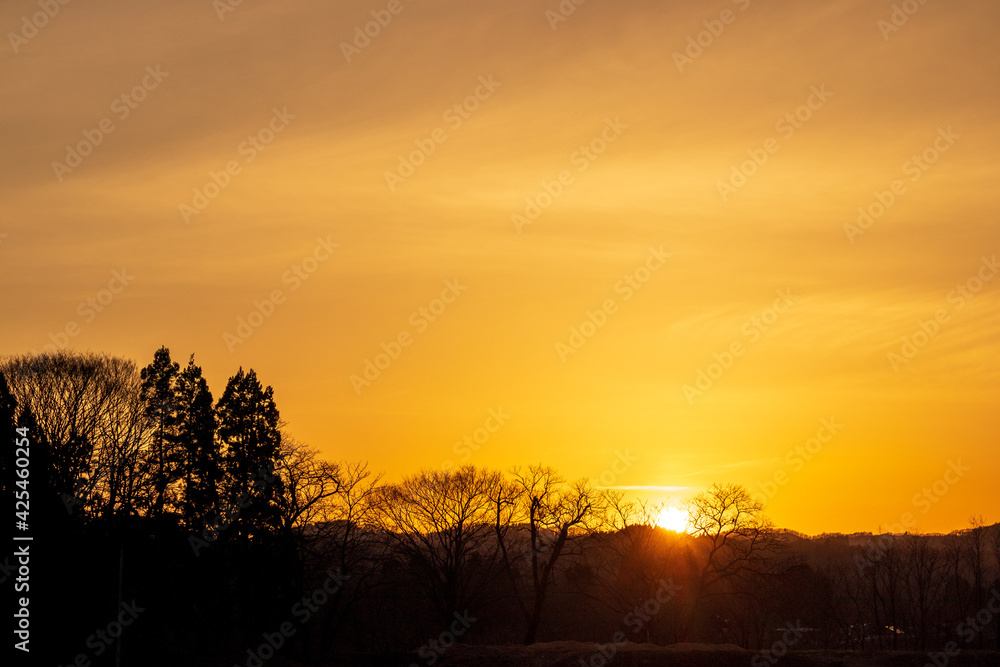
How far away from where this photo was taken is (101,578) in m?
41.5

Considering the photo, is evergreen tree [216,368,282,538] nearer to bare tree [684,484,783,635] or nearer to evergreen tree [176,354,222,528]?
evergreen tree [176,354,222,528]

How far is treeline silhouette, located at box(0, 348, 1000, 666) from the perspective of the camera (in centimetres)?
4403

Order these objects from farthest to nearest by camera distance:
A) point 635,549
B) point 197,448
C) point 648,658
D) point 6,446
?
point 635,549 → point 197,448 → point 648,658 → point 6,446

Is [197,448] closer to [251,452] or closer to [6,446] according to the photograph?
[251,452]

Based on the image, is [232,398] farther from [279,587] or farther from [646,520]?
[646,520]

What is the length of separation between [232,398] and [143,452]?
7243 millimetres

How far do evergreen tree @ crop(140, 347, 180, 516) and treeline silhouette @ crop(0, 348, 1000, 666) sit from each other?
0.45ft

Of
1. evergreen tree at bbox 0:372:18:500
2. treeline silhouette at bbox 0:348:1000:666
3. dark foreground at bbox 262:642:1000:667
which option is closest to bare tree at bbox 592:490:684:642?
treeline silhouette at bbox 0:348:1000:666

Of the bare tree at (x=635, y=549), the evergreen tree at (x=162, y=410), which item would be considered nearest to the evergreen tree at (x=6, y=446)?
the evergreen tree at (x=162, y=410)

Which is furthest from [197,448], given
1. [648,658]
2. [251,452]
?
[648,658]

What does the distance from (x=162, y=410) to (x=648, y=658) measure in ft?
118

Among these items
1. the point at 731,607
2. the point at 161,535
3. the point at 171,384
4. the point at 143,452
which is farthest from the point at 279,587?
the point at 731,607

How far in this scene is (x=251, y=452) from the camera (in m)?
59.3

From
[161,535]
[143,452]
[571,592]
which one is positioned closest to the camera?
[161,535]
